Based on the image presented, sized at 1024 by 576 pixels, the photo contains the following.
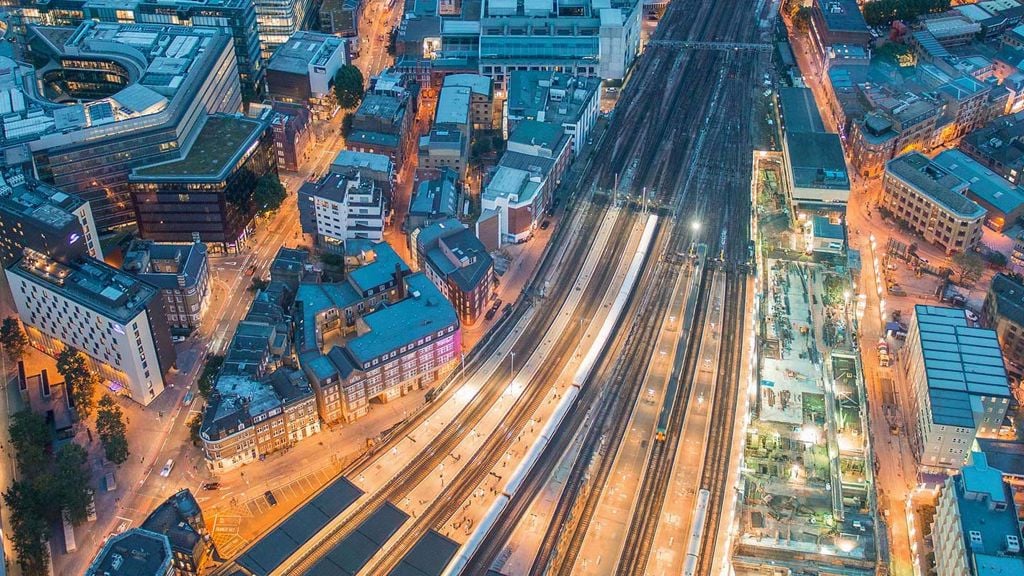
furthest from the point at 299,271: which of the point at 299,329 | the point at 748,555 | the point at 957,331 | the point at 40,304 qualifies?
the point at 957,331

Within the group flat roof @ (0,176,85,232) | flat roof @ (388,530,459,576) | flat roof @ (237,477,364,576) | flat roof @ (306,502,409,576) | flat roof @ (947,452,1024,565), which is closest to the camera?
flat roof @ (947,452,1024,565)

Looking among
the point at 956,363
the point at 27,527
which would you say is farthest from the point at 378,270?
the point at 956,363

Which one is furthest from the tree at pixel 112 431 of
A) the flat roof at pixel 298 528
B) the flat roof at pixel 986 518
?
the flat roof at pixel 986 518

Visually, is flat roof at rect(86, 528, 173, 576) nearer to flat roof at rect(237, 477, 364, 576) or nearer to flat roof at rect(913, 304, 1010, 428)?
flat roof at rect(237, 477, 364, 576)

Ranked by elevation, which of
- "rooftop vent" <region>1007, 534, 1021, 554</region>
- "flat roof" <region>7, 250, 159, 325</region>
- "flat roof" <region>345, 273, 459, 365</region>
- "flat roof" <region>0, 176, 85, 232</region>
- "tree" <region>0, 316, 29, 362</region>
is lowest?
"tree" <region>0, 316, 29, 362</region>

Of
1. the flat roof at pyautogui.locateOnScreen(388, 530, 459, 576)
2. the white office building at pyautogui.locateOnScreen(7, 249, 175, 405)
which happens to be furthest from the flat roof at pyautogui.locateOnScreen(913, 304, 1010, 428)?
the white office building at pyautogui.locateOnScreen(7, 249, 175, 405)

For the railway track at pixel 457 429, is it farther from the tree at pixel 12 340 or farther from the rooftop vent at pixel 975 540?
the tree at pixel 12 340
